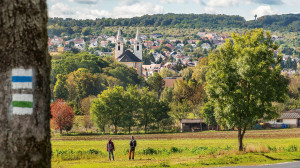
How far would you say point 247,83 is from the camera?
1084 inches

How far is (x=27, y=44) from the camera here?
4.66m

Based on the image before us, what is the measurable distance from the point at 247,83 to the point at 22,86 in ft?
78.5

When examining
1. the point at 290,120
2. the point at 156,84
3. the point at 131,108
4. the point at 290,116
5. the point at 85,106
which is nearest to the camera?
the point at 131,108

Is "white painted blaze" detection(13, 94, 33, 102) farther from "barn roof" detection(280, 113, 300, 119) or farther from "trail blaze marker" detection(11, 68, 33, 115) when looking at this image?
"barn roof" detection(280, 113, 300, 119)

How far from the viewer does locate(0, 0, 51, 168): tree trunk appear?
454cm

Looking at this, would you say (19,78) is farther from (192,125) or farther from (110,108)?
(192,125)

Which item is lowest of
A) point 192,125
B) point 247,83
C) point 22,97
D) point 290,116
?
point 192,125

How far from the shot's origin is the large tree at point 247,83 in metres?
26.4

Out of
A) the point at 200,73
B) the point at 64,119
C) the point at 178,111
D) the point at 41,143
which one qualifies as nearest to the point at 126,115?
the point at 64,119

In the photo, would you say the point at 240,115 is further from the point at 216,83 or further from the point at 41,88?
the point at 41,88

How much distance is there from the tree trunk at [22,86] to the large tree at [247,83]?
2222 cm

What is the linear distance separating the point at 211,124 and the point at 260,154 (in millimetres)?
48836

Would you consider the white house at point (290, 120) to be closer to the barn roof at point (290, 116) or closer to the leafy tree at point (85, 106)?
the barn roof at point (290, 116)

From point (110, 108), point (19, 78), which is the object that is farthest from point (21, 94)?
point (110, 108)
